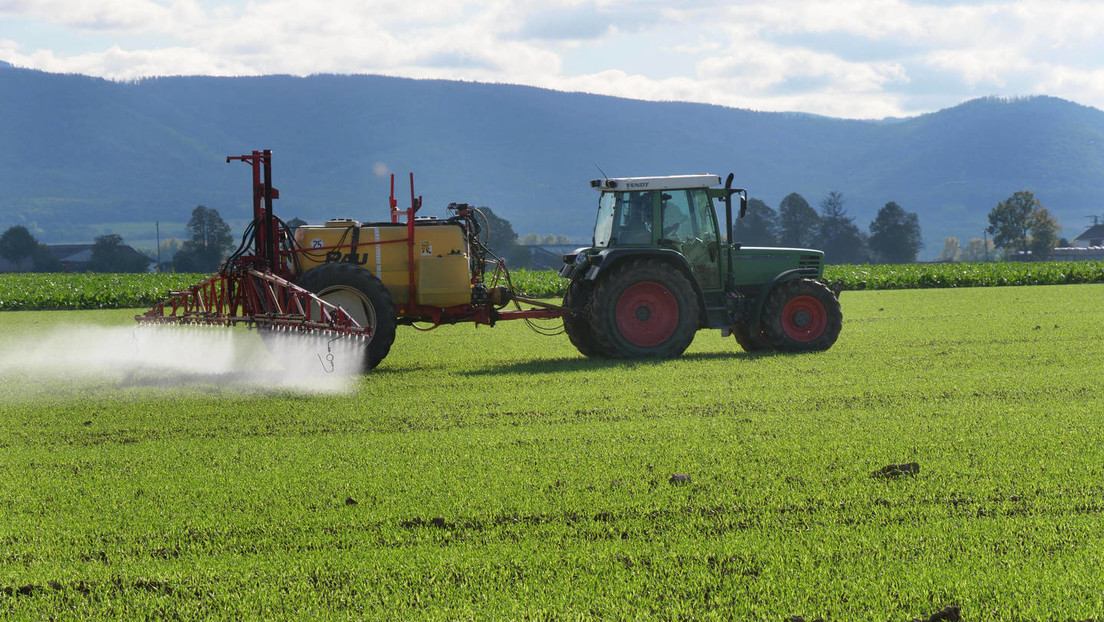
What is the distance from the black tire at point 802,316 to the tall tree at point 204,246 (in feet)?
195

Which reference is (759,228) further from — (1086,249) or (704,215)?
(704,215)

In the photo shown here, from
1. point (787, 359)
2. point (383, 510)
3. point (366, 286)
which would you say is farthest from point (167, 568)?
point (787, 359)

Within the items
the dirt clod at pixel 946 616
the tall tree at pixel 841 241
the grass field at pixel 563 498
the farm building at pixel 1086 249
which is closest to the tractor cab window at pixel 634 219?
the grass field at pixel 563 498

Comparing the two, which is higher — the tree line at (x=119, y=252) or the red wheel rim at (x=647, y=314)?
the tree line at (x=119, y=252)

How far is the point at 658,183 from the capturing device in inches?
537

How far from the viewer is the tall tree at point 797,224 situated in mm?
105875

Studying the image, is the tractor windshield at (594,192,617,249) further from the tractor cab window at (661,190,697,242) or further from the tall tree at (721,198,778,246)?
the tall tree at (721,198,778,246)

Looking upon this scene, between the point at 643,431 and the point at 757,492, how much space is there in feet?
7.03

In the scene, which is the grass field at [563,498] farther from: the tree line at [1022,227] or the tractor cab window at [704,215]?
the tree line at [1022,227]

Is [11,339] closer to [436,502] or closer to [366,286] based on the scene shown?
[366,286]

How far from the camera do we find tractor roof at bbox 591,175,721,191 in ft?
44.2

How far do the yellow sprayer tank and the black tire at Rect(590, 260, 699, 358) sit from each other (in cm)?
169

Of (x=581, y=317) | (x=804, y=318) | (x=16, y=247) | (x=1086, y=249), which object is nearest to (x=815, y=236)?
(x=1086, y=249)

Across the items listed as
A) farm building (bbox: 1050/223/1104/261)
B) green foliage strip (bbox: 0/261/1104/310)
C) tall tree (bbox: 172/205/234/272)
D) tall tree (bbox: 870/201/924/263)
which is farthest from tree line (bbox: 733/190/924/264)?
green foliage strip (bbox: 0/261/1104/310)
